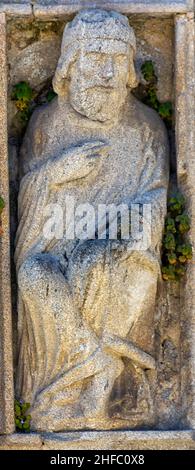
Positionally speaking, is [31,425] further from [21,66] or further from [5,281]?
[21,66]

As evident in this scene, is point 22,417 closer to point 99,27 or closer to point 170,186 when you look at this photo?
point 170,186

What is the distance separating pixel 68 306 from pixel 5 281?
0.41 metres

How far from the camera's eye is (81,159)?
13.5 meters

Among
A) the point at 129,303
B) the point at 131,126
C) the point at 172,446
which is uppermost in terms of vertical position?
the point at 131,126

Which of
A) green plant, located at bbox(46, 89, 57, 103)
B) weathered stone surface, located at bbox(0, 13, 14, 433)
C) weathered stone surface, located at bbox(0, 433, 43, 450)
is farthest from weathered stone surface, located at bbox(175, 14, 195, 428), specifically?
weathered stone surface, located at bbox(0, 13, 14, 433)

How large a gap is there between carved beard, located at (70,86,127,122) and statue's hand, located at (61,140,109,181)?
→ 171mm

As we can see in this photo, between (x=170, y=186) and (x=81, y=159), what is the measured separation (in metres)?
0.59

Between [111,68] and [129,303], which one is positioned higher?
[111,68]

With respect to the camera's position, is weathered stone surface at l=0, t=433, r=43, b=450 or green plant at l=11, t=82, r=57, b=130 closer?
weathered stone surface at l=0, t=433, r=43, b=450

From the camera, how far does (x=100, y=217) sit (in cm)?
1350

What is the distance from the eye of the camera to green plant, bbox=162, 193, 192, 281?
13500 millimetres

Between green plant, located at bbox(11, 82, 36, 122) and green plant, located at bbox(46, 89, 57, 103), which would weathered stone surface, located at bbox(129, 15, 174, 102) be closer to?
green plant, located at bbox(46, 89, 57, 103)

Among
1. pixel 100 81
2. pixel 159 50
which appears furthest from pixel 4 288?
pixel 159 50

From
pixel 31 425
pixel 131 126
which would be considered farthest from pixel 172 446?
pixel 131 126
